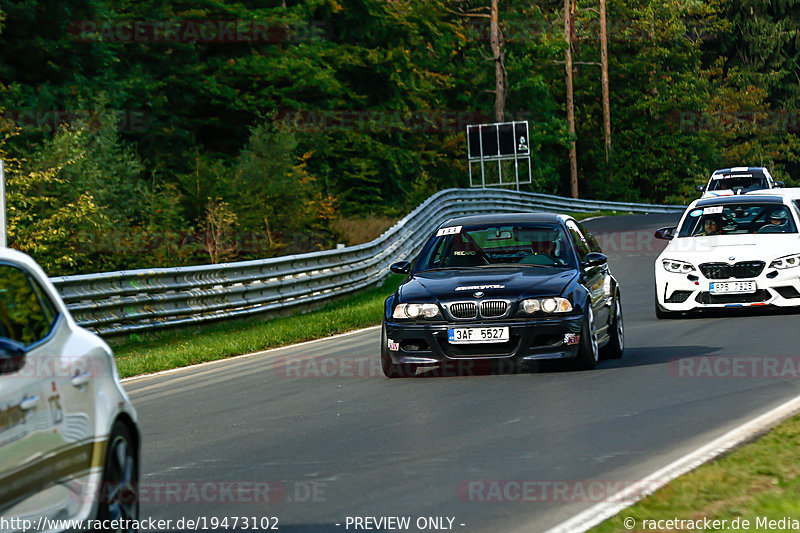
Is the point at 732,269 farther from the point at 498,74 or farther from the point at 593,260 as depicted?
the point at 498,74

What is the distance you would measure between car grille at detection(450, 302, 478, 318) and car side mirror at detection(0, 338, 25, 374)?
7.02m

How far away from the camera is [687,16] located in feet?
296

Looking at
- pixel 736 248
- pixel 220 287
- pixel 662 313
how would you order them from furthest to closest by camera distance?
1. pixel 220 287
2. pixel 662 313
3. pixel 736 248

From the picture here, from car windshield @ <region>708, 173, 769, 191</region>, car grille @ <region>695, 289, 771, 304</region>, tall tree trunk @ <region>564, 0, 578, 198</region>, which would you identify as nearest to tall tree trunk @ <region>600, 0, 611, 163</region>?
tall tree trunk @ <region>564, 0, 578, 198</region>

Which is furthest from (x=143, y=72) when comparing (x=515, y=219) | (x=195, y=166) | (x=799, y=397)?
(x=799, y=397)

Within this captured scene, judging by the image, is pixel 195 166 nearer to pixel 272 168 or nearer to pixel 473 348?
pixel 272 168

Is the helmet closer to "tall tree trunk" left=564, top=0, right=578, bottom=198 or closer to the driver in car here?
the driver in car

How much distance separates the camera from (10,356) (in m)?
4.86

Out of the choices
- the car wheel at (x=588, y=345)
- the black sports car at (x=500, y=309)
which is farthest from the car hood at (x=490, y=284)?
the car wheel at (x=588, y=345)

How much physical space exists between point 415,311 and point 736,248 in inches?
250

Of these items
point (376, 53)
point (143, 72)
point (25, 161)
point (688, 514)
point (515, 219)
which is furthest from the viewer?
point (376, 53)

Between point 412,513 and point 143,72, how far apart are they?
3551cm

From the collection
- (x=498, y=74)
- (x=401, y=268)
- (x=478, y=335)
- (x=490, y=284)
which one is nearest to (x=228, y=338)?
(x=401, y=268)

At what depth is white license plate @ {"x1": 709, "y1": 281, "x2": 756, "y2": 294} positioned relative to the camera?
16.6 meters
